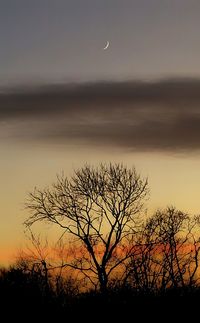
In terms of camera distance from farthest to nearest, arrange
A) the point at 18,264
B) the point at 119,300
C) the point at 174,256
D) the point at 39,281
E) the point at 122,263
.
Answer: the point at 174,256, the point at 18,264, the point at 122,263, the point at 39,281, the point at 119,300

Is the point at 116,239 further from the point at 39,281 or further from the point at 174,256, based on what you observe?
the point at 174,256

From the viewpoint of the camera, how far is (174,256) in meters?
68.2

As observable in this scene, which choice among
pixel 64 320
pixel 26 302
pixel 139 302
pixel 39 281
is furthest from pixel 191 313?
pixel 39 281

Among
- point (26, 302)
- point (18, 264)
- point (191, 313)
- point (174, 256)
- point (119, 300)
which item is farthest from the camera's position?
point (174, 256)

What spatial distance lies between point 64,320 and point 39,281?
12.2m

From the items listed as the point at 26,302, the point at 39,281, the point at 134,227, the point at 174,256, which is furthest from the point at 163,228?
the point at 26,302

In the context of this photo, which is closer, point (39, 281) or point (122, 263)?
point (39, 281)

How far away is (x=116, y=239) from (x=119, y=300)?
58.8ft

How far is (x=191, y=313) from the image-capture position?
111 feet

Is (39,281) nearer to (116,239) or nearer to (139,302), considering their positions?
(116,239)

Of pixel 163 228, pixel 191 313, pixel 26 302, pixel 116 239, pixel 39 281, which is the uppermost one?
pixel 163 228

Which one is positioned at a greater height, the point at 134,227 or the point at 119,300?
the point at 134,227

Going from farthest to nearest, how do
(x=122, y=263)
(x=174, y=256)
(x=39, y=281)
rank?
1. (x=174, y=256)
2. (x=122, y=263)
3. (x=39, y=281)

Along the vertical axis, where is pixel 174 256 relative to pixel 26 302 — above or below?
above
